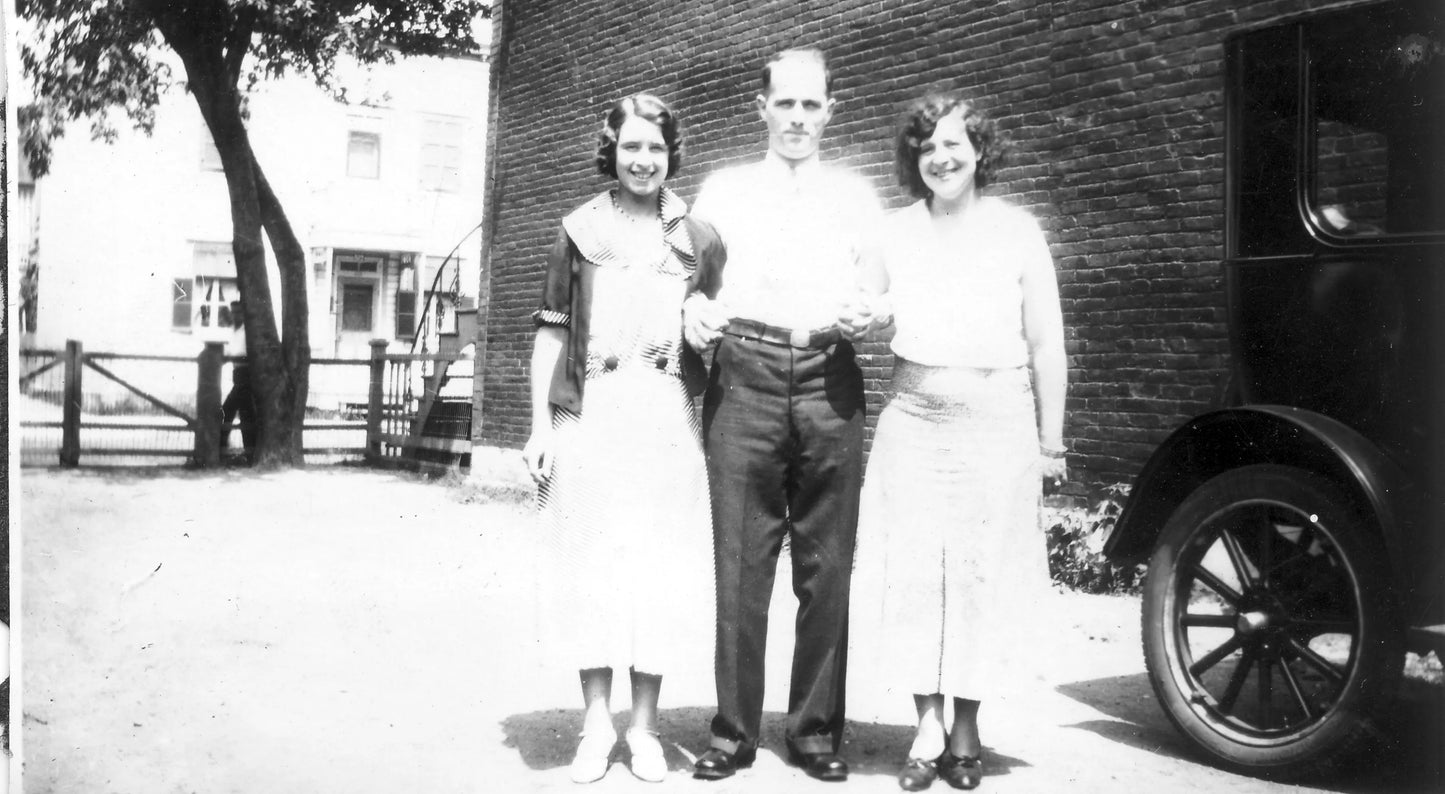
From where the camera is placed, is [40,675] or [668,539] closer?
[668,539]

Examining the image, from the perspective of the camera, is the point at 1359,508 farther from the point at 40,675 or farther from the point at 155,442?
the point at 155,442

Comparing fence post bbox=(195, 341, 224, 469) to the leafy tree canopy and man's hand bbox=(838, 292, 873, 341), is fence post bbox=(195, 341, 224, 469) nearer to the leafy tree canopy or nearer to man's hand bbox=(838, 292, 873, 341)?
the leafy tree canopy

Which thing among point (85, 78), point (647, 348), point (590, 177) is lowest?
point (647, 348)

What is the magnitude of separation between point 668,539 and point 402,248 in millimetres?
17802

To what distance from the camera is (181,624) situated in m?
5.52

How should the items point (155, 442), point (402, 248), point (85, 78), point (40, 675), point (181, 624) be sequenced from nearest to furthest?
point (85, 78)
point (40, 675)
point (181, 624)
point (155, 442)
point (402, 248)

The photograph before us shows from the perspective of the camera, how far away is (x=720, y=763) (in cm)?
349

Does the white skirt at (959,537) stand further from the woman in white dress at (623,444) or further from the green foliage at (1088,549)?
the green foliage at (1088,549)

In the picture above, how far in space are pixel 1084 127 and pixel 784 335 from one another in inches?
179

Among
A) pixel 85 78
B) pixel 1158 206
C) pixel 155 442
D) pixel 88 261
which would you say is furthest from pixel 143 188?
pixel 155 442

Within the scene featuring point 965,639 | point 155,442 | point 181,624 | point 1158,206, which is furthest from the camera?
point 155,442

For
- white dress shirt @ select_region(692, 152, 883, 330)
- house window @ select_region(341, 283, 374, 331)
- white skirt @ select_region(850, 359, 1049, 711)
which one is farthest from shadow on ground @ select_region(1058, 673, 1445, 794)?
house window @ select_region(341, 283, 374, 331)

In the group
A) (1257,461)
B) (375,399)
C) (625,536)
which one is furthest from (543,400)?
(375,399)

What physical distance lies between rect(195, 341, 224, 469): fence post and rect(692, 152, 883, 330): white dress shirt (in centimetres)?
1145
